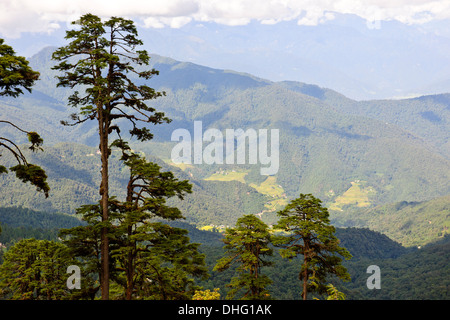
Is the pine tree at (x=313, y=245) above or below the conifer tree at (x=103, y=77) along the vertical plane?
below

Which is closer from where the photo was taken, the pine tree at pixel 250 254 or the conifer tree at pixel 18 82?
the conifer tree at pixel 18 82

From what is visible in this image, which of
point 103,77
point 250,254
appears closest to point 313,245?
point 250,254

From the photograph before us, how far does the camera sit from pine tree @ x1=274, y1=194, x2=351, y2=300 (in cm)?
2803

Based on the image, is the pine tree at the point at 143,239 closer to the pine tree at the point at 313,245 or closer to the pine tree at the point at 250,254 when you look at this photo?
the pine tree at the point at 250,254

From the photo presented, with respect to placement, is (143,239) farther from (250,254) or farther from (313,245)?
(313,245)

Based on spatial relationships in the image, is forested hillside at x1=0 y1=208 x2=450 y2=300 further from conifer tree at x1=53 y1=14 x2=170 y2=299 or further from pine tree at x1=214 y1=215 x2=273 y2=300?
conifer tree at x1=53 y1=14 x2=170 y2=299

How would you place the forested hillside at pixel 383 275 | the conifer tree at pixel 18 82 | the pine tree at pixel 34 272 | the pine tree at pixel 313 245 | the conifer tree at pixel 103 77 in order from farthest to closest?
the forested hillside at pixel 383 275 < the pine tree at pixel 34 272 < the pine tree at pixel 313 245 < the conifer tree at pixel 103 77 < the conifer tree at pixel 18 82

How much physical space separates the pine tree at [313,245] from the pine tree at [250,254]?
1.20 metres

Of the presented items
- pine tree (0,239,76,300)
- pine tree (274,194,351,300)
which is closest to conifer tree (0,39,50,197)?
pine tree (274,194,351,300)

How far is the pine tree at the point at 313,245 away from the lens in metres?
28.0

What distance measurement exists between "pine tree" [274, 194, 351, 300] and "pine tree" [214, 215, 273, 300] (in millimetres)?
1201

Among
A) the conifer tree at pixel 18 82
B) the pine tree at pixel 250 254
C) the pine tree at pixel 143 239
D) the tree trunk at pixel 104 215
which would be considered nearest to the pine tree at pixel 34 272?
the pine tree at pixel 143 239

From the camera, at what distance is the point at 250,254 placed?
28.4m
